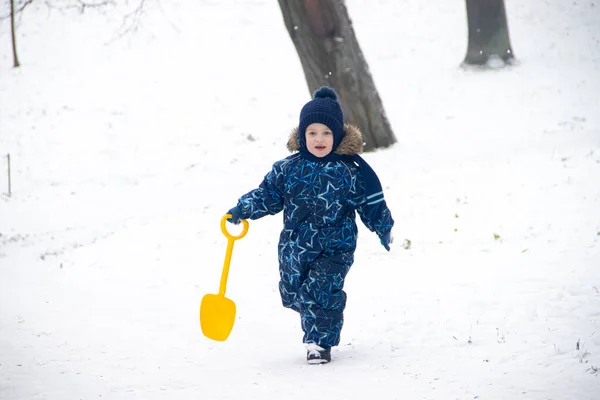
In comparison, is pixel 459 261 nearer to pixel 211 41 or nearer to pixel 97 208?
pixel 97 208

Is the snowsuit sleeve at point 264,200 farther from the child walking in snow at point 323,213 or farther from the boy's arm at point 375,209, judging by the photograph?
the boy's arm at point 375,209

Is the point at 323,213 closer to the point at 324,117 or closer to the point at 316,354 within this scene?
the point at 324,117

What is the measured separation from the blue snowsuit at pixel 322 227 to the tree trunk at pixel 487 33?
44.0 feet

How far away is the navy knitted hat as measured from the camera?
4129 millimetres

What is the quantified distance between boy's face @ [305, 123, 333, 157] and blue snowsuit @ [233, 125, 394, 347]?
0.24ft

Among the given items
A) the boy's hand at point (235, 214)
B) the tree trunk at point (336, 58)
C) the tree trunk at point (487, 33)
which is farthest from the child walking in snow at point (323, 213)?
the tree trunk at point (487, 33)

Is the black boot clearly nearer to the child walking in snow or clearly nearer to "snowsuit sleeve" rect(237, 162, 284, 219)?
the child walking in snow

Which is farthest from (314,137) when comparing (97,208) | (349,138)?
(97,208)

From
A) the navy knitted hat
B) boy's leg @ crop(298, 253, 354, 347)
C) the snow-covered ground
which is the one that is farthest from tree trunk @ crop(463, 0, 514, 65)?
boy's leg @ crop(298, 253, 354, 347)

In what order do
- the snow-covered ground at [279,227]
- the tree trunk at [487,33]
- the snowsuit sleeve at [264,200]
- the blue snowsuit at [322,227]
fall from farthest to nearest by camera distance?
1. the tree trunk at [487,33]
2. the snowsuit sleeve at [264,200]
3. the blue snowsuit at [322,227]
4. the snow-covered ground at [279,227]

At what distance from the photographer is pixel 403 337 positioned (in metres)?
4.56

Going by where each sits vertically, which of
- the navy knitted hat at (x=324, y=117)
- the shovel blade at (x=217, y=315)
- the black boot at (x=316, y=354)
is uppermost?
the navy knitted hat at (x=324, y=117)

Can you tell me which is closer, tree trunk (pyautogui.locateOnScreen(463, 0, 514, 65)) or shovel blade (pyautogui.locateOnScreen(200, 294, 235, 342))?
shovel blade (pyautogui.locateOnScreen(200, 294, 235, 342))

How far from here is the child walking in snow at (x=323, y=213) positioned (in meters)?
4.08
